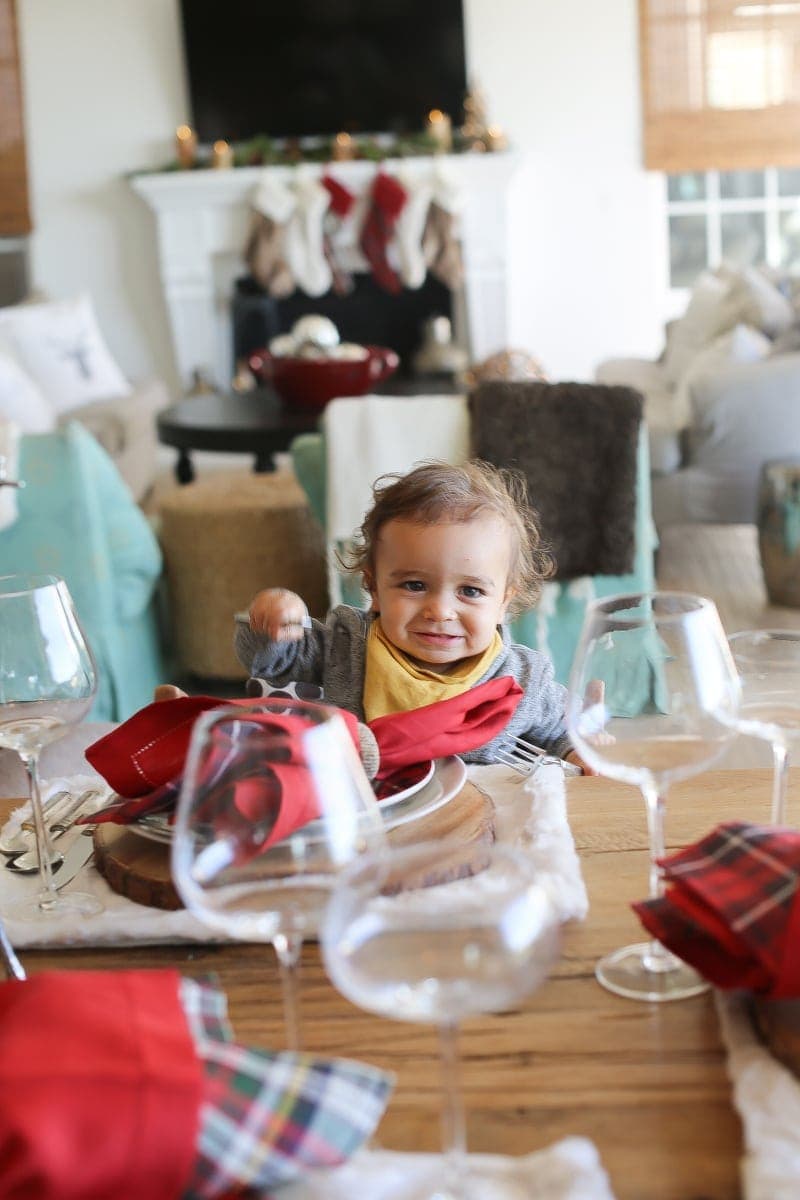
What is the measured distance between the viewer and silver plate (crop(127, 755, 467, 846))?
92 centimetres

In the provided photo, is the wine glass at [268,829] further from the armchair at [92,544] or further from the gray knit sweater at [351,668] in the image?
the armchair at [92,544]

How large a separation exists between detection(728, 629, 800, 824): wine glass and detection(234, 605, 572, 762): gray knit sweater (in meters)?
0.42

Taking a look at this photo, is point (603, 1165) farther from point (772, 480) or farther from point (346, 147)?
point (346, 147)

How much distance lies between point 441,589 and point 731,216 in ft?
19.8

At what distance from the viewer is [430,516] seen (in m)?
1.38

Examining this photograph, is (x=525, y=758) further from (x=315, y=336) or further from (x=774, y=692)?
(x=315, y=336)

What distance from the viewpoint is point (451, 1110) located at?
578 millimetres

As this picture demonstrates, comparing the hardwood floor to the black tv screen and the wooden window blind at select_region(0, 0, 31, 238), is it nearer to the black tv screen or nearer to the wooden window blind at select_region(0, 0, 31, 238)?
the black tv screen

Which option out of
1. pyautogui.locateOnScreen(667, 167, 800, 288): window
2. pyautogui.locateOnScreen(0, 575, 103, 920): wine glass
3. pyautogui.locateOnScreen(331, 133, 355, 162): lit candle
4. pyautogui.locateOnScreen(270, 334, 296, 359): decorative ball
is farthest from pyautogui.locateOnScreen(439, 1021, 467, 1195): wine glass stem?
pyautogui.locateOnScreen(667, 167, 800, 288): window

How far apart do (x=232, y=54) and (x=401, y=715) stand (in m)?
6.25

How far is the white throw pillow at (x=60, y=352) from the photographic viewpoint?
4.94 m

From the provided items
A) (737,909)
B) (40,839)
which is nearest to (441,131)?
(40,839)

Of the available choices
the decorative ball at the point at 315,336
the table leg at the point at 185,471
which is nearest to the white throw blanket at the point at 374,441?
the decorative ball at the point at 315,336

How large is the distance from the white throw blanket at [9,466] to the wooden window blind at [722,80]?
15.5ft
